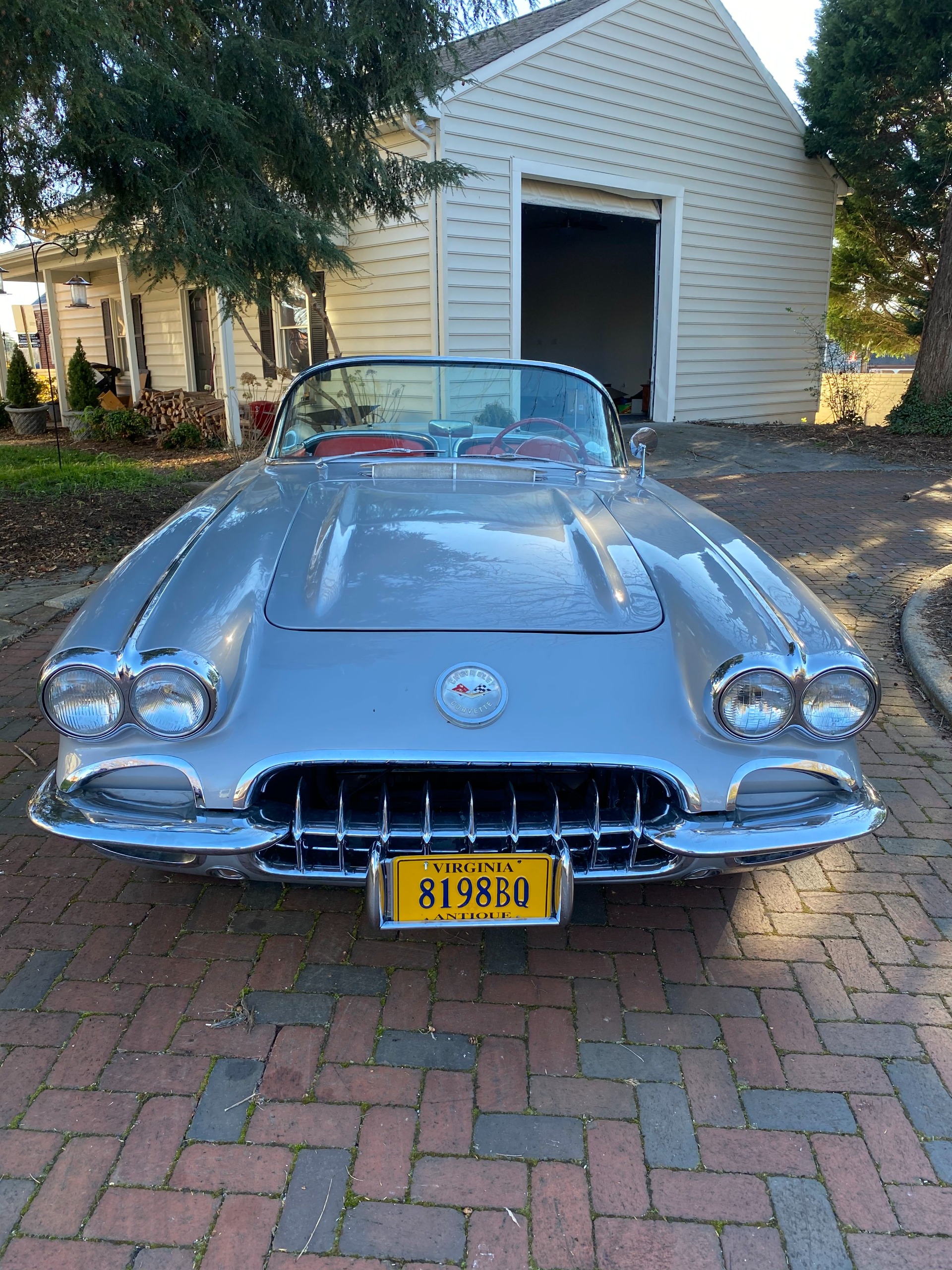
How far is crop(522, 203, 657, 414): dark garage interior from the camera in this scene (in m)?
16.6

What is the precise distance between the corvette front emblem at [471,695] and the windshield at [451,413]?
5.44 ft

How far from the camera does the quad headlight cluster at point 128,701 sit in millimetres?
1945

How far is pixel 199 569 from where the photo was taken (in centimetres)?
234

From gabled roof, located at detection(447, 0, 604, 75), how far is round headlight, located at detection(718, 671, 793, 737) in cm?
847

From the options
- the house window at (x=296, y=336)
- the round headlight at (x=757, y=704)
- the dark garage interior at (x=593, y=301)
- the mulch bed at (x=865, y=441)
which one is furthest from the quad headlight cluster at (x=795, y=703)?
the dark garage interior at (x=593, y=301)

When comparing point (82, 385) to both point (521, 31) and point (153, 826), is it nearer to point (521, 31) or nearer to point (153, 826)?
point (521, 31)

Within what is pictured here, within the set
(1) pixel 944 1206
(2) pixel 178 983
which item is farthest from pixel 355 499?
(1) pixel 944 1206

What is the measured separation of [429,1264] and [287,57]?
6599 millimetres

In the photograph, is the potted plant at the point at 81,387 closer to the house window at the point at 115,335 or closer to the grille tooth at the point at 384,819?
the house window at the point at 115,335

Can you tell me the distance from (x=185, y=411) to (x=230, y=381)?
1.82m

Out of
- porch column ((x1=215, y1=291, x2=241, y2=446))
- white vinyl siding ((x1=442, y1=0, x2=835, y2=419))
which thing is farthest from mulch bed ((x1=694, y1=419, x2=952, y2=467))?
porch column ((x1=215, y1=291, x2=241, y2=446))

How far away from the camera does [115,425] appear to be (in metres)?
13.7

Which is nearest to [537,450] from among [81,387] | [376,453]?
[376,453]

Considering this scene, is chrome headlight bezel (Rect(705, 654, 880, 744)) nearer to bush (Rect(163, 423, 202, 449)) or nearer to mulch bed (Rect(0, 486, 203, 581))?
mulch bed (Rect(0, 486, 203, 581))
